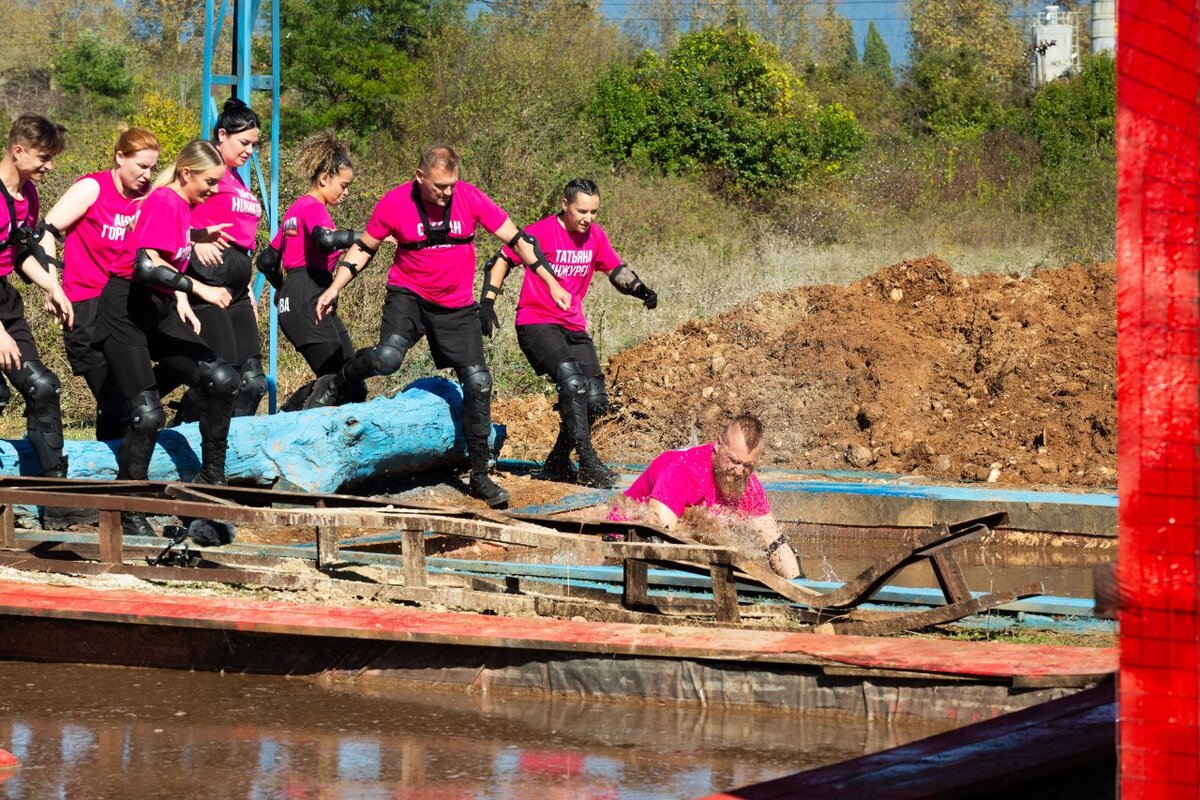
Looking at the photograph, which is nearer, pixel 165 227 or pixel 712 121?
pixel 165 227

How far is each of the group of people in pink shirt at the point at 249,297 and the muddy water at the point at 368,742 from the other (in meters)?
1.58

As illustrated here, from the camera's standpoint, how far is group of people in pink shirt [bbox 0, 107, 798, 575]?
26.1 feet

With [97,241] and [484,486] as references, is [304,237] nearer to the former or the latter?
[97,241]

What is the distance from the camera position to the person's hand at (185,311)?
26.7ft

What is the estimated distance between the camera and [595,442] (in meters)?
13.4

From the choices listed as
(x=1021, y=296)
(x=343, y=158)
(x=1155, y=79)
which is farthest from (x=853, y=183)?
(x=1155, y=79)

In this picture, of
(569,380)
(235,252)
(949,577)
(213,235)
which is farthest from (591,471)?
(949,577)

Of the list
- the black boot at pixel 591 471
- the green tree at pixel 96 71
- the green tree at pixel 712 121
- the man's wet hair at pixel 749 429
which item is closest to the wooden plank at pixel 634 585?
the man's wet hair at pixel 749 429

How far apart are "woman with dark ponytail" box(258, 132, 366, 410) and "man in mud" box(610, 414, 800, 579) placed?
3641 millimetres

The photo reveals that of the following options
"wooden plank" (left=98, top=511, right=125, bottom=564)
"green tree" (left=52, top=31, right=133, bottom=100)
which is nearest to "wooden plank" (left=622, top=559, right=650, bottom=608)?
"wooden plank" (left=98, top=511, right=125, bottom=564)

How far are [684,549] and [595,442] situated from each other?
736cm

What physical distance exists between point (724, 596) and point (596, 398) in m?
4.38

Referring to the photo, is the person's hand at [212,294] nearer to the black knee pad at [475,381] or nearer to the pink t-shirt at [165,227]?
the pink t-shirt at [165,227]

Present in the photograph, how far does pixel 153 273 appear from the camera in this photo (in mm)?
8023
